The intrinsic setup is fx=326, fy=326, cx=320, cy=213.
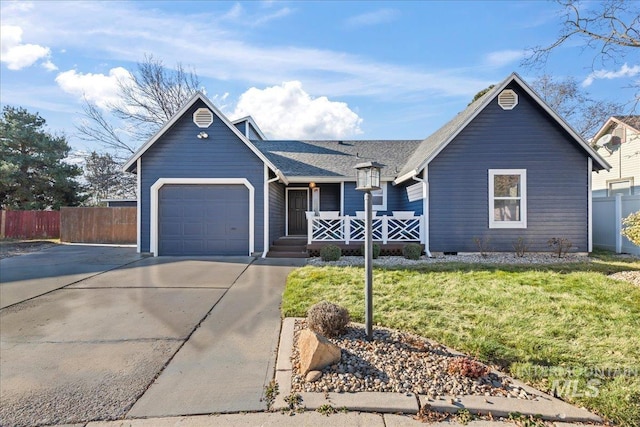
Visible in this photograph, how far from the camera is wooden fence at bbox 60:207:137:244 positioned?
16156mm

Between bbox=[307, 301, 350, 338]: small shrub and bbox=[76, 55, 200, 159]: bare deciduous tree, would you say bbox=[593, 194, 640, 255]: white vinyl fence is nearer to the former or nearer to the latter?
bbox=[307, 301, 350, 338]: small shrub

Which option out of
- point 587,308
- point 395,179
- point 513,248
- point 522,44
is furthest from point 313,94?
point 587,308

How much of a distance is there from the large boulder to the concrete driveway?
0.40 metres

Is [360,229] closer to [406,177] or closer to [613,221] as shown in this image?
[406,177]

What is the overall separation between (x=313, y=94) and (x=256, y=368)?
17.2 metres

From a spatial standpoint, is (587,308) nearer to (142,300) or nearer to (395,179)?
(142,300)

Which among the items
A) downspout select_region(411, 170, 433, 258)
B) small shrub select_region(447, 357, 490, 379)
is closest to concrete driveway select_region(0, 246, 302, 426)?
small shrub select_region(447, 357, 490, 379)

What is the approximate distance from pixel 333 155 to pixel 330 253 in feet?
22.2

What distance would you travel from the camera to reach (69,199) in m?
20.2

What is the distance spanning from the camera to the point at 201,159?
1099 centimetres

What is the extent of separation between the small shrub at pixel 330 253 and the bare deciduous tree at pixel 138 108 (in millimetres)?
19157

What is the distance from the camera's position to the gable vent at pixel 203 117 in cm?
1084

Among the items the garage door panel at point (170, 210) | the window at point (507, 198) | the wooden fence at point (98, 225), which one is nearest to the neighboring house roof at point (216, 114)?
the garage door panel at point (170, 210)

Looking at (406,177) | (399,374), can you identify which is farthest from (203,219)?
(399,374)
